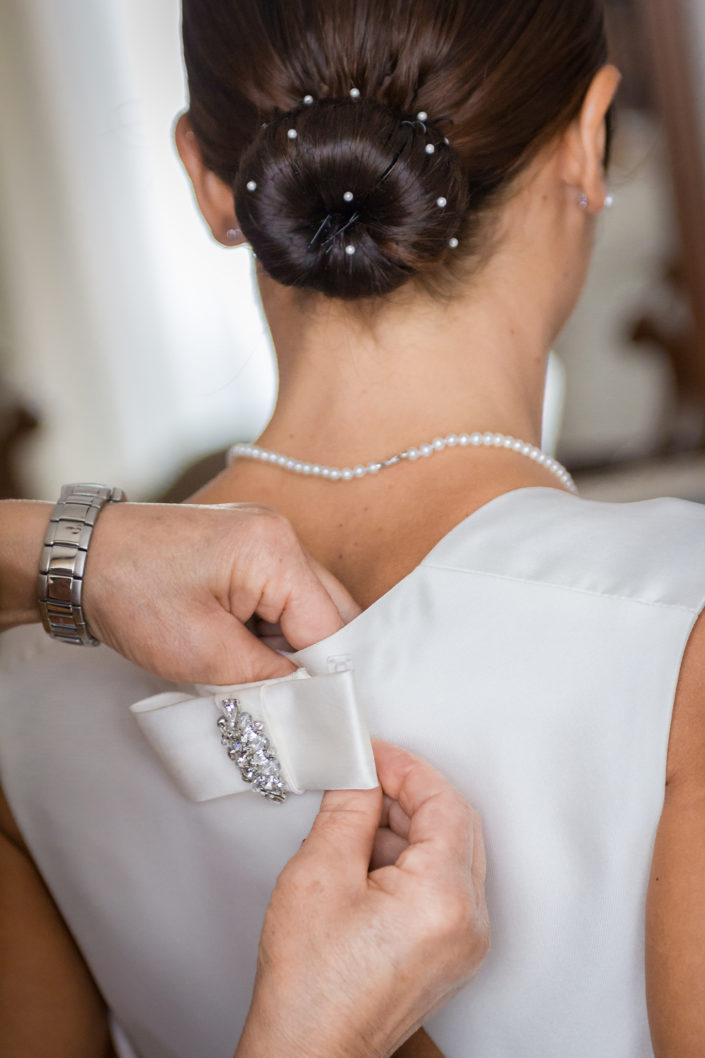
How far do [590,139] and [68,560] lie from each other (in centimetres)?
67

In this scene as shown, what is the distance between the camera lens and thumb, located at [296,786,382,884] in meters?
0.61

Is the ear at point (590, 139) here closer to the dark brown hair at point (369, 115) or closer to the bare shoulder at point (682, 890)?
the dark brown hair at point (369, 115)

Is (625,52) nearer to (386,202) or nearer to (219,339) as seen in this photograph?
(219,339)

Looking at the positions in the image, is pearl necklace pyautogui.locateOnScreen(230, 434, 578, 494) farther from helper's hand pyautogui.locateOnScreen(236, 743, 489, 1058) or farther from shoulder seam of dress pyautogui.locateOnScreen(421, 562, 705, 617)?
helper's hand pyautogui.locateOnScreen(236, 743, 489, 1058)

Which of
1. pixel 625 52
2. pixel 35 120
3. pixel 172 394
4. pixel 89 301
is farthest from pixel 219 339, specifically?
pixel 625 52

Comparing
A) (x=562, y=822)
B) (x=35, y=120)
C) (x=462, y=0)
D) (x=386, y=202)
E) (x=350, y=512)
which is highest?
(x=35, y=120)

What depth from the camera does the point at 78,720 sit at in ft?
Answer: 2.87

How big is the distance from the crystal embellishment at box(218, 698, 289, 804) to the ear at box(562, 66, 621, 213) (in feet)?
2.15

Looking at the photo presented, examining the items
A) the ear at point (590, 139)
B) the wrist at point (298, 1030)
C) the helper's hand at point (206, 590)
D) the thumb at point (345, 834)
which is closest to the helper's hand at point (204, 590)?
the helper's hand at point (206, 590)

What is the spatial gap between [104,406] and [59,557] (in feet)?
8.51

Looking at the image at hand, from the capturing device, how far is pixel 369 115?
784mm

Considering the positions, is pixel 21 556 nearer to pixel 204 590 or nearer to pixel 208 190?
pixel 204 590

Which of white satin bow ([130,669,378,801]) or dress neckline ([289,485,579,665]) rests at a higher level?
dress neckline ([289,485,579,665])

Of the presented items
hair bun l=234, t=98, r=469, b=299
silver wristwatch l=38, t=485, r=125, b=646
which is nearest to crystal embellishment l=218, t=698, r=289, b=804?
silver wristwatch l=38, t=485, r=125, b=646
